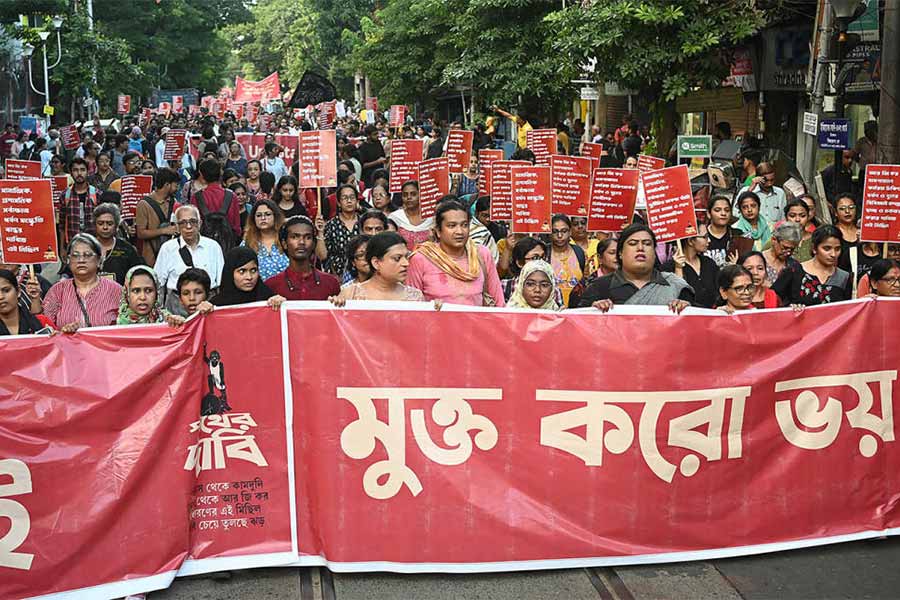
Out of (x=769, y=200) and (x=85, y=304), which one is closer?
(x=85, y=304)

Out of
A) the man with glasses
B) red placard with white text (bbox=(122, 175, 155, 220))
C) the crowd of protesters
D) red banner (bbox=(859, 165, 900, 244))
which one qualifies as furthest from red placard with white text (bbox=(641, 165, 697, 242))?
red placard with white text (bbox=(122, 175, 155, 220))

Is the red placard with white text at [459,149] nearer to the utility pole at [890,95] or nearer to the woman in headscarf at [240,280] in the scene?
the utility pole at [890,95]

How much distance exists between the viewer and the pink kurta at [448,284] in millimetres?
6996

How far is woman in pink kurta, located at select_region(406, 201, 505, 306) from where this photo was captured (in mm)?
7008

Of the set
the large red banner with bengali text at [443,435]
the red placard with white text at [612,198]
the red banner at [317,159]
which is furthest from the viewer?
the red banner at [317,159]

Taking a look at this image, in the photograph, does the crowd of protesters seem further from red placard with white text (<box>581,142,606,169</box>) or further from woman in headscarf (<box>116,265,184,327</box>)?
red placard with white text (<box>581,142,606,169</box>)

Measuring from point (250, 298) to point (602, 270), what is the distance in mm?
2612

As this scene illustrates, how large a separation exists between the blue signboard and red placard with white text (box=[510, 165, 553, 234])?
17.7ft

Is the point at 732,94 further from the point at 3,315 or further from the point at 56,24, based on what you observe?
the point at 56,24

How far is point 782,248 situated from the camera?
816 centimetres

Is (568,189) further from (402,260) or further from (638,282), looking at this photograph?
(402,260)

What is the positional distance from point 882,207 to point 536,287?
9.75ft

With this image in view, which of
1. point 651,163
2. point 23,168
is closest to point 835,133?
point 651,163

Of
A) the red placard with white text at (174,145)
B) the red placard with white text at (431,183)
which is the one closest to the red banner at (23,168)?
the red placard with white text at (431,183)
